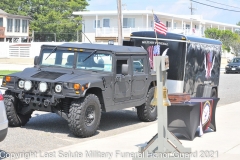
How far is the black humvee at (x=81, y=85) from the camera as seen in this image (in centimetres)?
965

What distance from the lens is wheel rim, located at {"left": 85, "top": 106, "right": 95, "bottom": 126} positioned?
9809 millimetres

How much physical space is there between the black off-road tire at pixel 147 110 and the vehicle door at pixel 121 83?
916 mm

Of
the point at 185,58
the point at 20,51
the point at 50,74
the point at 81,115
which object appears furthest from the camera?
the point at 20,51


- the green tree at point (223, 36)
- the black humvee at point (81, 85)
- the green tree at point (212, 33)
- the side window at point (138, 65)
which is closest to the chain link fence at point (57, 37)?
the green tree at point (212, 33)

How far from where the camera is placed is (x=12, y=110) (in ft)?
34.0

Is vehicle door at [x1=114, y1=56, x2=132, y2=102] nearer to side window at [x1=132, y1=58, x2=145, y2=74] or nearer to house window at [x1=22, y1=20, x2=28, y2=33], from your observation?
side window at [x1=132, y1=58, x2=145, y2=74]

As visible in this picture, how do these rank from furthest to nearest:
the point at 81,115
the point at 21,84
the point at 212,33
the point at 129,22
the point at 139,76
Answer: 1. the point at 212,33
2. the point at 129,22
3. the point at 139,76
4. the point at 21,84
5. the point at 81,115

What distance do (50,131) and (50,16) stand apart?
199 ft

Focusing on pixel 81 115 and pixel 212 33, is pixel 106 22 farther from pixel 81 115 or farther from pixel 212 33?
pixel 81 115

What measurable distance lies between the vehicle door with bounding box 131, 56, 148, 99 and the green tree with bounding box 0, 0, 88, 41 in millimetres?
57400

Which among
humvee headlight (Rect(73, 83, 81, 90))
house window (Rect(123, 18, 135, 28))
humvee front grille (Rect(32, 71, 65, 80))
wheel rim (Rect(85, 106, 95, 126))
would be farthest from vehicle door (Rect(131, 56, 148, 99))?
house window (Rect(123, 18, 135, 28))

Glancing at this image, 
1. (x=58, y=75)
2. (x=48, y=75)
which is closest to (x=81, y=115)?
(x=58, y=75)

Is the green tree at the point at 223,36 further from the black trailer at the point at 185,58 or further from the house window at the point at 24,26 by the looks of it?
the black trailer at the point at 185,58

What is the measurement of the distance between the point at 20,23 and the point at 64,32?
24.4 feet
